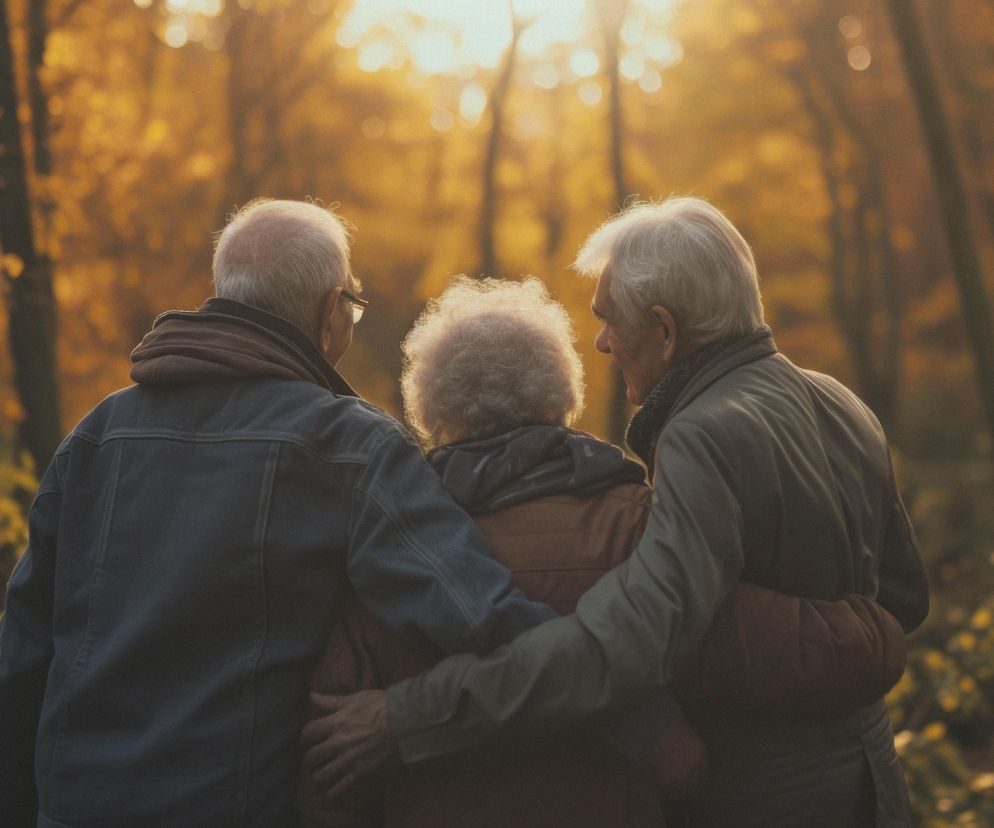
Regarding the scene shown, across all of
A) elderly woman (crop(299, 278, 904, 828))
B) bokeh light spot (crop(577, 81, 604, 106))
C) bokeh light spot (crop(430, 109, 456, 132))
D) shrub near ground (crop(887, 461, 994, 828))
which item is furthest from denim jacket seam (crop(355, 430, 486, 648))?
bokeh light spot (crop(430, 109, 456, 132))

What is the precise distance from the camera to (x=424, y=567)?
7.84 ft

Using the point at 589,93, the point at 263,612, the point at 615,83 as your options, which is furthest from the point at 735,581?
the point at 589,93

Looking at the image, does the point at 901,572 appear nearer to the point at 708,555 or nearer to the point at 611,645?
the point at 708,555

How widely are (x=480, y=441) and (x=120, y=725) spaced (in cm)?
98

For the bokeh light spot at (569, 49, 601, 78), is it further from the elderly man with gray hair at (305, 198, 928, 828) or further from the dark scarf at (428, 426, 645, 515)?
the dark scarf at (428, 426, 645, 515)

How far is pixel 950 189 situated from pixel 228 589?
4.90 meters

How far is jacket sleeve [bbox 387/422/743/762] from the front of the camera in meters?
Answer: 2.30

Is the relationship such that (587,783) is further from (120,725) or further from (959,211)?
(959,211)

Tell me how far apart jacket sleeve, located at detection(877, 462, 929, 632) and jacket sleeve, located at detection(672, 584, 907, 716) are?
37 cm

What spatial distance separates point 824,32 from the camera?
1520 cm

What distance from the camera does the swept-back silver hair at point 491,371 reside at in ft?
8.74

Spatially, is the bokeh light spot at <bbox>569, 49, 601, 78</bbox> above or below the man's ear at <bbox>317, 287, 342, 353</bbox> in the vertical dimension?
above

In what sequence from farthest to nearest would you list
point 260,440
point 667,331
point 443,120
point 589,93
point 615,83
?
point 443,120 < point 589,93 < point 615,83 < point 667,331 < point 260,440

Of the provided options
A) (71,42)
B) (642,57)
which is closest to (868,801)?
(71,42)
